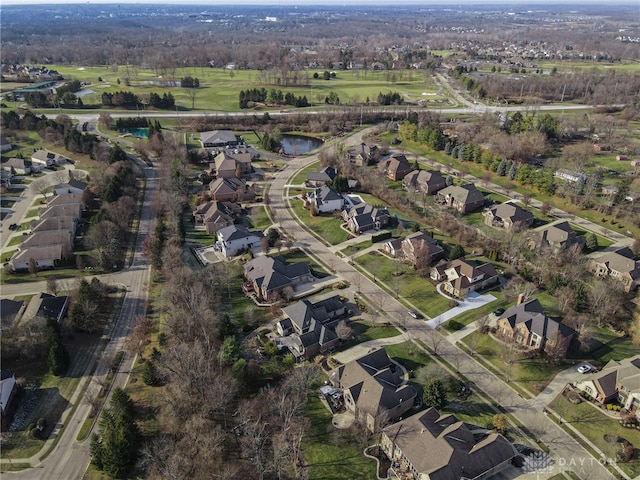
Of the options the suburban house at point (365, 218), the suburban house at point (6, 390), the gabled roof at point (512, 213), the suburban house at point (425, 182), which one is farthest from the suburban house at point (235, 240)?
the gabled roof at point (512, 213)

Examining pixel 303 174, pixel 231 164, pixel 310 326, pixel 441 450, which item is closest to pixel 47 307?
pixel 310 326

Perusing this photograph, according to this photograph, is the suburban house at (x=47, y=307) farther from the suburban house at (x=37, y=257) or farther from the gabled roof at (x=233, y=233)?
the gabled roof at (x=233, y=233)

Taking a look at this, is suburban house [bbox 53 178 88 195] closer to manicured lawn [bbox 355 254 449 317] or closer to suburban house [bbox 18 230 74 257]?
suburban house [bbox 18 230 74 257]

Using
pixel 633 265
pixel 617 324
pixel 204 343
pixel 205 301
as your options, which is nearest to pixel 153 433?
pixel 204 343

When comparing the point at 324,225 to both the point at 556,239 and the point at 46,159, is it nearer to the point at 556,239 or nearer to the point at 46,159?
the point at 556,239

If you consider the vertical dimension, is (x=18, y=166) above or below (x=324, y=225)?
above

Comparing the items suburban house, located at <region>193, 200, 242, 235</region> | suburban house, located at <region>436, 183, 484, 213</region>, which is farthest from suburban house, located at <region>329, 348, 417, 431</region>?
suburban house, located at <region>436, 183, 484, 213</region>
